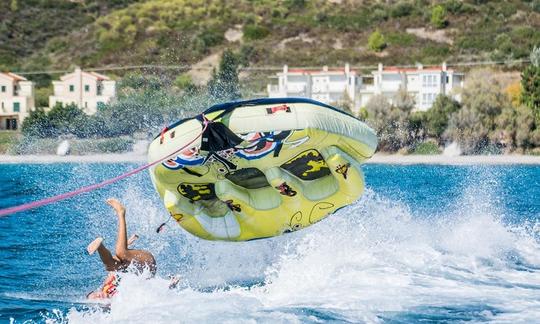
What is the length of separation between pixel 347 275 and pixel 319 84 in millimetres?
42355

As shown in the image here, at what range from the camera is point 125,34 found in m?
71.8

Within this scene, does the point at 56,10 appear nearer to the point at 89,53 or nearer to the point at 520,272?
the point at 89,53

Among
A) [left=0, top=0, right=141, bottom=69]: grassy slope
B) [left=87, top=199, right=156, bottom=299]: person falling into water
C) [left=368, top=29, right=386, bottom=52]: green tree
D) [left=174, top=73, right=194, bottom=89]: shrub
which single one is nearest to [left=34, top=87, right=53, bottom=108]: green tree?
[left=174, top=73, right=194, bottom=89]: shrub

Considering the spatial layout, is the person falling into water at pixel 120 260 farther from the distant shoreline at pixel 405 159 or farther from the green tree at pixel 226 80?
the green tree at pixel 226 80

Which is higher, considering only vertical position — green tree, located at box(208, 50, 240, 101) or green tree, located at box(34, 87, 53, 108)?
green tree, located at box(208, 50, 240, 101)

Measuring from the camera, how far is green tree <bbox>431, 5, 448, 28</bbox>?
66.2 metres

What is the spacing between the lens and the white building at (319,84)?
174 feet

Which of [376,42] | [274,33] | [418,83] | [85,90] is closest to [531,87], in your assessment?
[418,83]

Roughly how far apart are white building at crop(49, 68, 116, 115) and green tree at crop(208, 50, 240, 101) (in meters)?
5.47

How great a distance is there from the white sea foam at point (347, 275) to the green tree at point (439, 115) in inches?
1086

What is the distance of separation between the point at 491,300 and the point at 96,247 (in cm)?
421

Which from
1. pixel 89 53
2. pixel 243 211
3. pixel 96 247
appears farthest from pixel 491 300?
pixel 89 53

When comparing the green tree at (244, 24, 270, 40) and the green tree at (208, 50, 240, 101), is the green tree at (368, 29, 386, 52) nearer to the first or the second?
the green tree at (244, 24, 270, 40)

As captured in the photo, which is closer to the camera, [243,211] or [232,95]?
[243,211]
